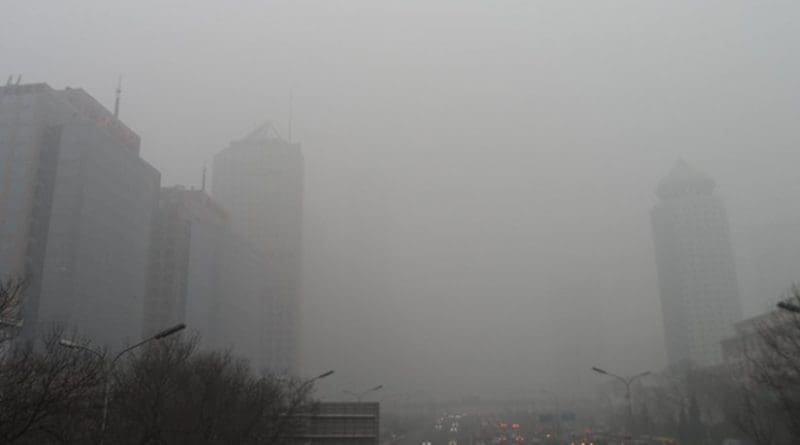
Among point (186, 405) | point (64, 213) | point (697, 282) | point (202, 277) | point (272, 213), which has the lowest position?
point (186, 405)

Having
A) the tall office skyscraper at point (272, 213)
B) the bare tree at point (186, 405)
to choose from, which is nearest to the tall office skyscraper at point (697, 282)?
the tall office skyscraper at point (272, 213)

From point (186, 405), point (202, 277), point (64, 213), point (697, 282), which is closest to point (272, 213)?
point (202, 277)

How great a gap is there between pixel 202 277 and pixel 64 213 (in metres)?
44.8

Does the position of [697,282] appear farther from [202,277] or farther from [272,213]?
[202,277]

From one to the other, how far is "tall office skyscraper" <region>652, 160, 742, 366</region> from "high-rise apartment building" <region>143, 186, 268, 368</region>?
315 ft

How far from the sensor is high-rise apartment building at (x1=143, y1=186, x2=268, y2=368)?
131375 mm

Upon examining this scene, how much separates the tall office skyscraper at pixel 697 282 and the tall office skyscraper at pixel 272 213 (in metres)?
91.9

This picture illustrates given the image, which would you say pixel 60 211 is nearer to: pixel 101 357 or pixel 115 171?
pixel 115 171

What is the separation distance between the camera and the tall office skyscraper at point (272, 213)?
182125 mm

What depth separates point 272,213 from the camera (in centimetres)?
19038

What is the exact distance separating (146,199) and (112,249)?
14071mm

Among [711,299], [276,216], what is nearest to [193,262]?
[276,216]

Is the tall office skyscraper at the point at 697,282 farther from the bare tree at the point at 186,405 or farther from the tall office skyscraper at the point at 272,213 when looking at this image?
the bare tree at the point at 186,405

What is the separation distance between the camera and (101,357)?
27.6 metres
